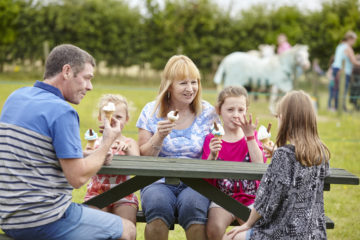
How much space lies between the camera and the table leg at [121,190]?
10.00ft

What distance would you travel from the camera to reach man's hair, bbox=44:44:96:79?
98.0 inches

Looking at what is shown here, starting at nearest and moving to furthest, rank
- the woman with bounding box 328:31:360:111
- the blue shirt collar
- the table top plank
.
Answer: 1. the blue shirt collar
2. the table top plank
3. the woman with bounding box 328:31:360:111

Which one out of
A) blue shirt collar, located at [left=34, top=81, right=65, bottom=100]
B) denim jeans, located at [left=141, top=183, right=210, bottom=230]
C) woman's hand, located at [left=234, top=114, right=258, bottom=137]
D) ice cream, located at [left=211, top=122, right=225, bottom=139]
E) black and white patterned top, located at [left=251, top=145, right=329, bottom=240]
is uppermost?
blue shirt collar, located at [left=34, top=81, right=65, bottom=100]

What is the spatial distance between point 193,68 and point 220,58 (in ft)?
60.0

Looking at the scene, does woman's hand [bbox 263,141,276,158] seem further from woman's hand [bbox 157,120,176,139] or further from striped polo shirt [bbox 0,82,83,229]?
striped polo shirt [bbox 0,82,83,229]

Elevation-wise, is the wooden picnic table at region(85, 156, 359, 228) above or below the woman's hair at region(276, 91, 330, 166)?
below

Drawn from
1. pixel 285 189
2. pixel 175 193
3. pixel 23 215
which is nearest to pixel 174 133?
pixel 175 193

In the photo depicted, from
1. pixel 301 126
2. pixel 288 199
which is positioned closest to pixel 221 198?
pixel 288 199

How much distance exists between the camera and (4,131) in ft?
7.66

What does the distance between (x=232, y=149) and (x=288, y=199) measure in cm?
101

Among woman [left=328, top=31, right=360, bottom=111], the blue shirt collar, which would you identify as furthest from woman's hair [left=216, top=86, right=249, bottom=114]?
woman [left=328, top=31, right=360, bottom=111]

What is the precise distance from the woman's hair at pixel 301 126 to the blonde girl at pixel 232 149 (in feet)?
1.61

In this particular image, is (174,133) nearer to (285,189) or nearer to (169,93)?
(169,93)

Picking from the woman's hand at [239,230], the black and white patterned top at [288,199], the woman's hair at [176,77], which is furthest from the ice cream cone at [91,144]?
the black and white patterned top at [288,199]
